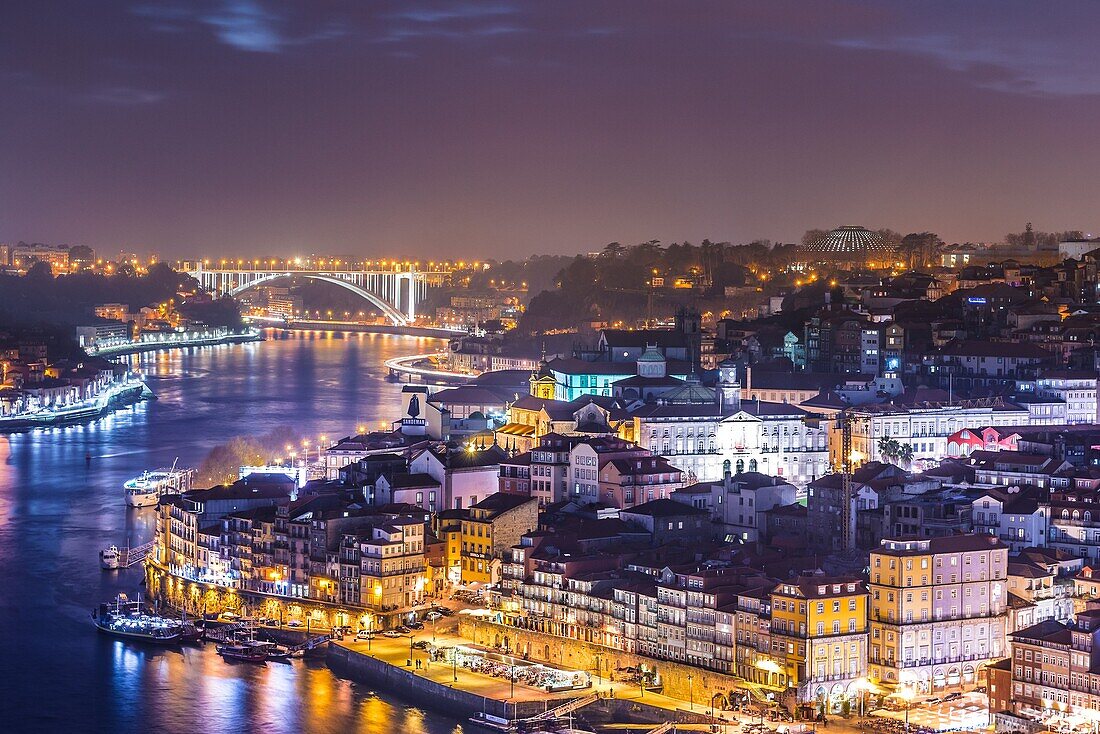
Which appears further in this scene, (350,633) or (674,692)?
(350,633)

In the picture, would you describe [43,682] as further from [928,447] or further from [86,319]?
[86,319]

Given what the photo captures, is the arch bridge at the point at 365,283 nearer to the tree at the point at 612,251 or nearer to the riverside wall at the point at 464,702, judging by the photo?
the tree at the point at 612,251

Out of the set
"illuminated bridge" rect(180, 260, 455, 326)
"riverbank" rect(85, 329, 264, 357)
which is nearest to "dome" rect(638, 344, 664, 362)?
"riverbank" rect(85, 329, 264, 357)

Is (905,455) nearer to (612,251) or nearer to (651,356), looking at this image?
(651,356)

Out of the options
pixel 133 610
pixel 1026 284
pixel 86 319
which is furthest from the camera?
pixel 86 319

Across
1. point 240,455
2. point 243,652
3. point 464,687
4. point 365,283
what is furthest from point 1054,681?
point 365,283

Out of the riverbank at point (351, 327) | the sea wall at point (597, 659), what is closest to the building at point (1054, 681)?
the sea wall at point (597, 659)

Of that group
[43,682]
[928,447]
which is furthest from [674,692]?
[928,447]
